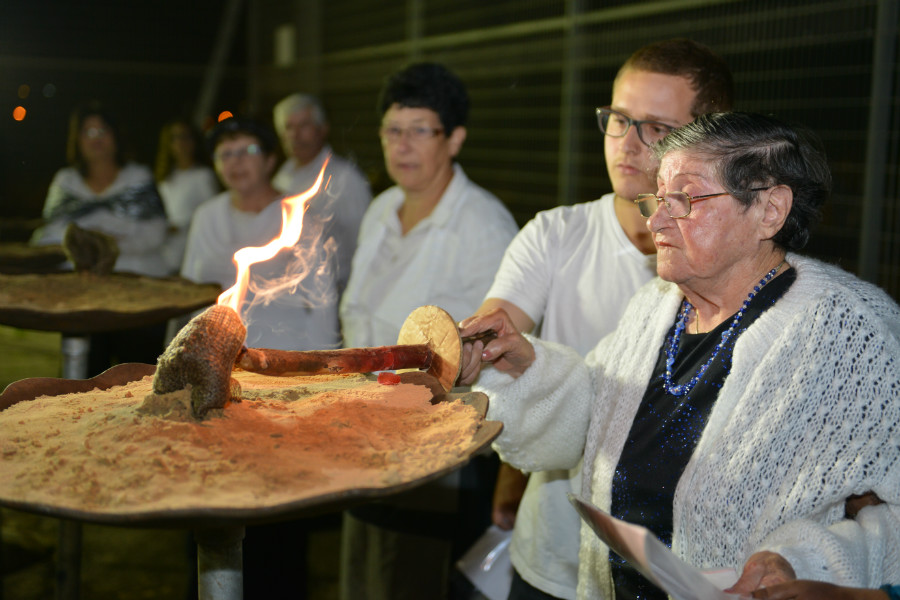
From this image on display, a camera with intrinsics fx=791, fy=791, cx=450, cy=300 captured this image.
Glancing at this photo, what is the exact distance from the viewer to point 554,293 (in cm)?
258

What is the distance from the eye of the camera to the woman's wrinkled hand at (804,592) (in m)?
1.46

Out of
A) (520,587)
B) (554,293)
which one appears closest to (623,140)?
(554,293)

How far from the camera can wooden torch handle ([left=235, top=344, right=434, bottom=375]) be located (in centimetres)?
171

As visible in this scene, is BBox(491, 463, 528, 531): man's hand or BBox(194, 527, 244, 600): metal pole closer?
BBox(194, 527, 244, 600): metal pole

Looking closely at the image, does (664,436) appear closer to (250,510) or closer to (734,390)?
(734,390)

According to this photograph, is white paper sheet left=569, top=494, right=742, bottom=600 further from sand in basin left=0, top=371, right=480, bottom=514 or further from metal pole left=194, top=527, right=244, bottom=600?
metal pole left=194, top=527, right=244, bottom=600

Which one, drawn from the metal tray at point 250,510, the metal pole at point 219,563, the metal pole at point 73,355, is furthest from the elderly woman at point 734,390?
the metal pole at point 73,355

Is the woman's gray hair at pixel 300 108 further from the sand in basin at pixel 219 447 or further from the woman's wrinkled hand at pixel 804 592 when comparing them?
the woman's wrinkled hand at pixel 804 592

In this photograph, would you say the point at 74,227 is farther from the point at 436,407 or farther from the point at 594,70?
the point at 594,70

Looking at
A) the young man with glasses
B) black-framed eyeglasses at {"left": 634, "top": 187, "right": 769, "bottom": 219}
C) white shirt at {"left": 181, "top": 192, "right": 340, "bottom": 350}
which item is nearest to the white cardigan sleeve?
the young man with glasses

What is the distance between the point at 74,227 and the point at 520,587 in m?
2.58

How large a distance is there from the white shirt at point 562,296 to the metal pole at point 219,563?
1.07m

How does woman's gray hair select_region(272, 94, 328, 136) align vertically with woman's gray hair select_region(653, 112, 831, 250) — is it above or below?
above

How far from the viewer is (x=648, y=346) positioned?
81.7 inches
